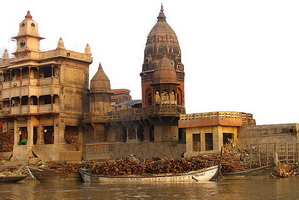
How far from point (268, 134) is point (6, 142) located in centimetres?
2956

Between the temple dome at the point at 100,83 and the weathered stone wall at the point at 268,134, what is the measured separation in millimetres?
17019

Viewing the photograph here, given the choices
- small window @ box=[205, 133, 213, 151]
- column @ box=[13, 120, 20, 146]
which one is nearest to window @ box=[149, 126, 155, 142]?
small window @ box=[205, 133, 213, 151]

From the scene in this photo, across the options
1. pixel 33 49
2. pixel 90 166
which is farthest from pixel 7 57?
pixel 90 166

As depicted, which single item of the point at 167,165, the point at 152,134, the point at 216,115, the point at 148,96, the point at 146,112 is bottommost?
the point at 167,165

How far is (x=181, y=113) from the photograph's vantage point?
55375 millimetres

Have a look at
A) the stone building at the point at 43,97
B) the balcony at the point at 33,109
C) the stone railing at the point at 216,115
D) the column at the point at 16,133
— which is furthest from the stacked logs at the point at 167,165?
the column at the point at 16,133

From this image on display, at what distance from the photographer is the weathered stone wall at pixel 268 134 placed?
156 feet

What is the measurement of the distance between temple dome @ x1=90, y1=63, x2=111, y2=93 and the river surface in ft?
62.8

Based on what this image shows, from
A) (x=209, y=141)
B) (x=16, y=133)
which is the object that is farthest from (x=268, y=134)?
(x=16, y=133)

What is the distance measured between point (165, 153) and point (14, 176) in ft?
46.8

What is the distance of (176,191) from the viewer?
36.1 m

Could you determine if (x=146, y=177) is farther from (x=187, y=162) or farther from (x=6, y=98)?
(x=6, y=98)

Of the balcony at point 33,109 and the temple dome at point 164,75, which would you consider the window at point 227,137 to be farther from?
the balcony at point 33,109

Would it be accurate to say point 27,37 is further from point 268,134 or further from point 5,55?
point 268,134
